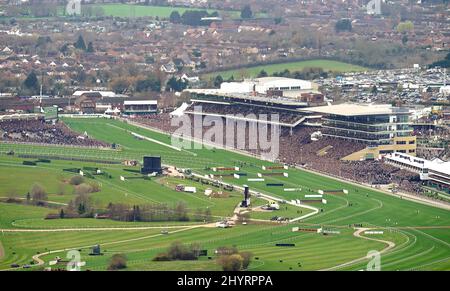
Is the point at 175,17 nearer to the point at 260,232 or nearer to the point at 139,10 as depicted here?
the point at 139,10

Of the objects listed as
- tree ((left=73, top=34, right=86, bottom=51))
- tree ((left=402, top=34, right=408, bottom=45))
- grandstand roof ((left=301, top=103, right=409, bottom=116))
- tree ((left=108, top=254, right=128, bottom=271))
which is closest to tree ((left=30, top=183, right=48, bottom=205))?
tree ((left=108, top=254, right=128, bottom=271))

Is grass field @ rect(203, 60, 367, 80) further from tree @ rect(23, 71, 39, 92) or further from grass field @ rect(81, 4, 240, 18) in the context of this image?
grass field @ rect(81, 4, 240, 18)

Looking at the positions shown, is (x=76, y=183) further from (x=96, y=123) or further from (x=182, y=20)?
(x=182, y=20)

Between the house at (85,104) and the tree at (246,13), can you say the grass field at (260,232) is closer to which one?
the house at (85,104)

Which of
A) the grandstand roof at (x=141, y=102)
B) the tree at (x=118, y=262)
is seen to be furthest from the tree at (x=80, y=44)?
the tree at (x=118, y=262)

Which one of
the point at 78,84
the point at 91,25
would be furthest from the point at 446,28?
the point at 78,84

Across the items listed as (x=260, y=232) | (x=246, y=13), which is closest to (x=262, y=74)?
(x=246, y=13)
